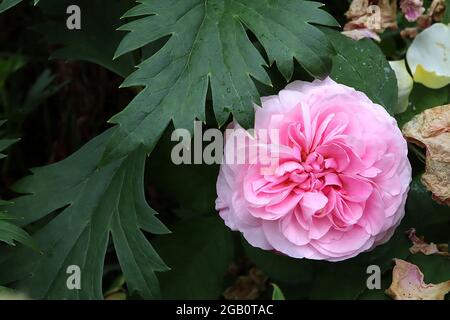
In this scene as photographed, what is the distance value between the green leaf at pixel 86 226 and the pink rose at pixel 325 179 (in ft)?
0.45

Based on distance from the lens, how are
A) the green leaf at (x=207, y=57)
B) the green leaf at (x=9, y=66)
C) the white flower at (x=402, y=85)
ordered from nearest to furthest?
the green leaf at (x=207, y=57) → the white flower at (x=402, y=85) → the green leaf at (x=9, y=66)

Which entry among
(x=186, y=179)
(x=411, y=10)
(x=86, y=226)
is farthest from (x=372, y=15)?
(x=86, y=226)

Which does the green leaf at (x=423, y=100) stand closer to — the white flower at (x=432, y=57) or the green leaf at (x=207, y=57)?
the white flower at (x=432, y=57)

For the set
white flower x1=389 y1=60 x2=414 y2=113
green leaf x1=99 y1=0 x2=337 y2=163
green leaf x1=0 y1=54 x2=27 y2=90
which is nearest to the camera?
green leaf x1=99 y1=0 x2=337 y2=163

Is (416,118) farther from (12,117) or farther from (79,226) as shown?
(12,117)

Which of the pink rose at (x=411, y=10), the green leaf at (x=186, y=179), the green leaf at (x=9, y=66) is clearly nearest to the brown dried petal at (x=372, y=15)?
the pink rose at (x=411, y=10)

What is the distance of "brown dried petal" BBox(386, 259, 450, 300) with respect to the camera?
857 millimetres

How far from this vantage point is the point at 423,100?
96cm

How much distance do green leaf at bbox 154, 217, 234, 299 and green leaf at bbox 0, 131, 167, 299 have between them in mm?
145

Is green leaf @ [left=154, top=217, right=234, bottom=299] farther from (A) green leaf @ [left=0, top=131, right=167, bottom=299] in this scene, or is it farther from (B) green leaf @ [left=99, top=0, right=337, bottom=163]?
(B) green leaf @ [left=99, top=0, right=337, bottom=163]

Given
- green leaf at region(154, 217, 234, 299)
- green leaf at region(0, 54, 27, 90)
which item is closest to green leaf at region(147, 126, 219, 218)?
green leaf at region(154, 217, 234, 299)

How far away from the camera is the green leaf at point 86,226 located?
0.88m

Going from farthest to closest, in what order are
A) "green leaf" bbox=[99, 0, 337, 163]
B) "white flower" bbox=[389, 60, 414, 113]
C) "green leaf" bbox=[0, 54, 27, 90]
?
"green leaf" bbox=[0, 54, 27, 90] < "white flower" bbox=[389, 60, 414, 113] < "green leaf" bbox=[99, 0, 337, 163]
